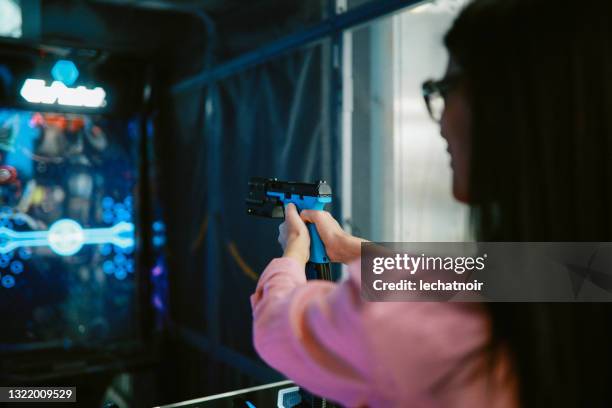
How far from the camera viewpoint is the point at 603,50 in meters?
0.63

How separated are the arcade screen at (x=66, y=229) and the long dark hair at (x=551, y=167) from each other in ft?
10.0

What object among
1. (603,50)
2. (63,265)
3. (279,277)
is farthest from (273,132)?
(603,50)

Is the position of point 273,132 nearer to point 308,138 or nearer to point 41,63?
point 308,138

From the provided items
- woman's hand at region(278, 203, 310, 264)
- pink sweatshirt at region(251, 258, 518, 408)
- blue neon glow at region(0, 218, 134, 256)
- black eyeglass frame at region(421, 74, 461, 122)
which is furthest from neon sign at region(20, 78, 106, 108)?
pink sweatshirt at region(251, 258, 518, 408)

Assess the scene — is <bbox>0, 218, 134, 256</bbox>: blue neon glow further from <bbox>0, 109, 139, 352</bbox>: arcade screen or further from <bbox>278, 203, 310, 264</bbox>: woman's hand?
<bbox>278, 203, 310, 264</bbox>: woman's hand

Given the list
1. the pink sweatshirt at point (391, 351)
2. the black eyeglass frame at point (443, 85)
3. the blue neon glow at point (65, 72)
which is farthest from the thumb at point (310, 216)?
the blue neon glow at point (65, 72)

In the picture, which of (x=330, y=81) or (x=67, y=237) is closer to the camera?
(x=330, y=81)

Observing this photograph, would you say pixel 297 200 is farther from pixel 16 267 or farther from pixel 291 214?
pixel 16 267

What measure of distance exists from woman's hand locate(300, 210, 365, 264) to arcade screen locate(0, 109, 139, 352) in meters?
2.40

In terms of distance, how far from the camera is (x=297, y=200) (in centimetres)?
141

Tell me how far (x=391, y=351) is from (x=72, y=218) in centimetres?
303

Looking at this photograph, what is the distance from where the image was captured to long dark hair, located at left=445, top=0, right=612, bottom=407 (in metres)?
0.64

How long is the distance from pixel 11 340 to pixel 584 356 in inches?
127

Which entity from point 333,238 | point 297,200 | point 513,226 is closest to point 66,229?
point 297,200
